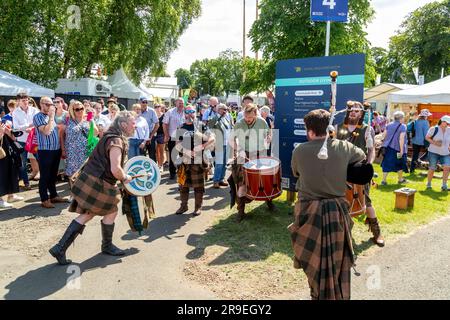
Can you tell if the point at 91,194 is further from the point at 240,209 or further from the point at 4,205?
the point at 4,205

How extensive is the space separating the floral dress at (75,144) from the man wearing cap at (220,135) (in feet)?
8.73

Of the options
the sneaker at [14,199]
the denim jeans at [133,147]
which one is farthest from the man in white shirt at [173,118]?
the sneaker at [14,199]

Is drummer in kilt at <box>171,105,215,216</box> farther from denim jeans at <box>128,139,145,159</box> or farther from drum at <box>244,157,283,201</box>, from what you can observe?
denim jeans at <box>128,139,145,159</box>

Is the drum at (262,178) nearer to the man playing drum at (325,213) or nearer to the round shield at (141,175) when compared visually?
the round shield at (141,175)

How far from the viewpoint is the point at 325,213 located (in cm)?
326

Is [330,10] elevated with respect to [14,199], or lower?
elevated

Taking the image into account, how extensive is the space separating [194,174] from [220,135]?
2196 mm

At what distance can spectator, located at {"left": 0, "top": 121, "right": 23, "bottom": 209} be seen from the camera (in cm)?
679

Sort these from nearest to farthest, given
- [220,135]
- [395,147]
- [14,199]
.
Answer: [14,199]
[220,135]
[395,147]

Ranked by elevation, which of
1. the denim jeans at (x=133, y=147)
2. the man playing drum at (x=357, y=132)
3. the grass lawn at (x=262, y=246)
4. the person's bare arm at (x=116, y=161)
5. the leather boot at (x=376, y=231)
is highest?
the man playing drum at (x=357, y=132)

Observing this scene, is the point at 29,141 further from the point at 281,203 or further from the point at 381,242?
the point at 381,242

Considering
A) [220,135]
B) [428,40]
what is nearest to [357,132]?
[220,135]

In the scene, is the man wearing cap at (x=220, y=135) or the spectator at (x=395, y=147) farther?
the spectator at (x=395, y=147)

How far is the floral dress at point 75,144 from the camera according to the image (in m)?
6.89
